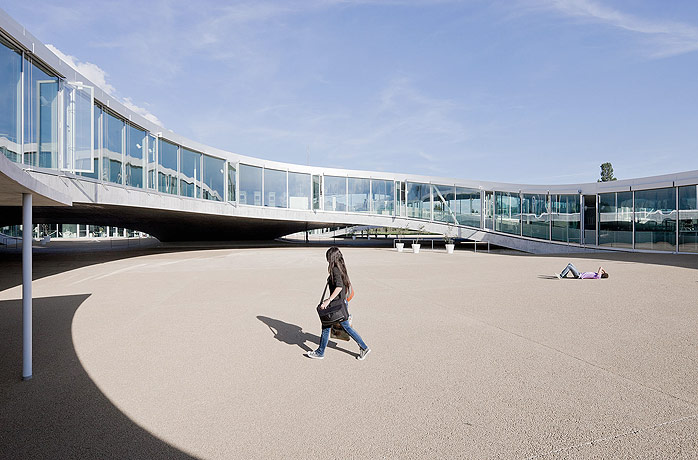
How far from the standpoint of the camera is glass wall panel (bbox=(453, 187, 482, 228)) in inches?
1323

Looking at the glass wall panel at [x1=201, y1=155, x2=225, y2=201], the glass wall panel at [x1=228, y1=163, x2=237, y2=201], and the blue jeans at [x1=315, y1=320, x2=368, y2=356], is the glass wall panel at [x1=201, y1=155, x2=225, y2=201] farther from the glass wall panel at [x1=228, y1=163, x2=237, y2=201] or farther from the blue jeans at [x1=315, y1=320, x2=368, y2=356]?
the blue jeans at [x1=315, y1=320, x2=368, y2=356]

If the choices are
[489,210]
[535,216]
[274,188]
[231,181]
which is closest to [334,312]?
[231,181]

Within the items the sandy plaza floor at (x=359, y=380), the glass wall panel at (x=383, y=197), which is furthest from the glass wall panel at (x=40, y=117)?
the glass wall panel at (x=383, y=197)

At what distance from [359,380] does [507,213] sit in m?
31.6

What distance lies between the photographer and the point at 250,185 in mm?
30828

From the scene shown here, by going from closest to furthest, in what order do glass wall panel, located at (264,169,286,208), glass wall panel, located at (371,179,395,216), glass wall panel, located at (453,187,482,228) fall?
1. glass wall panel, located at (264,169,286,208)
2. glass wall panel, located at (453,187,482,228)
3. glass wall panel, located at (371,179,395,216)

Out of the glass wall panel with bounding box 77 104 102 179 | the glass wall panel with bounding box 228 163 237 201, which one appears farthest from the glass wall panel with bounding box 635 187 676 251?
the glass wall panel with bounding box 77 104 102 179

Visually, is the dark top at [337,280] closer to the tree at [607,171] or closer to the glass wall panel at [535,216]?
the glass wall panel at [535,216]

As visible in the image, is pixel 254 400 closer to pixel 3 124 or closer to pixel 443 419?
pixel 443 419

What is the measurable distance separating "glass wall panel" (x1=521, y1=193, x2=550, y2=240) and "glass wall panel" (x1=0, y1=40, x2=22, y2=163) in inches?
1210

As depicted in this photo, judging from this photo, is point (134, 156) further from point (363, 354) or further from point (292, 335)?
point (363, 354)

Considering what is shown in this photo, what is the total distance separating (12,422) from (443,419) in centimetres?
408

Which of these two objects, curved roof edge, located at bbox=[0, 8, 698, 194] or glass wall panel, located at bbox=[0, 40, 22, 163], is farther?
curved roof edge, located at bbox=[0, 8, 698, 194]

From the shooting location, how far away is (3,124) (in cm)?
1114
